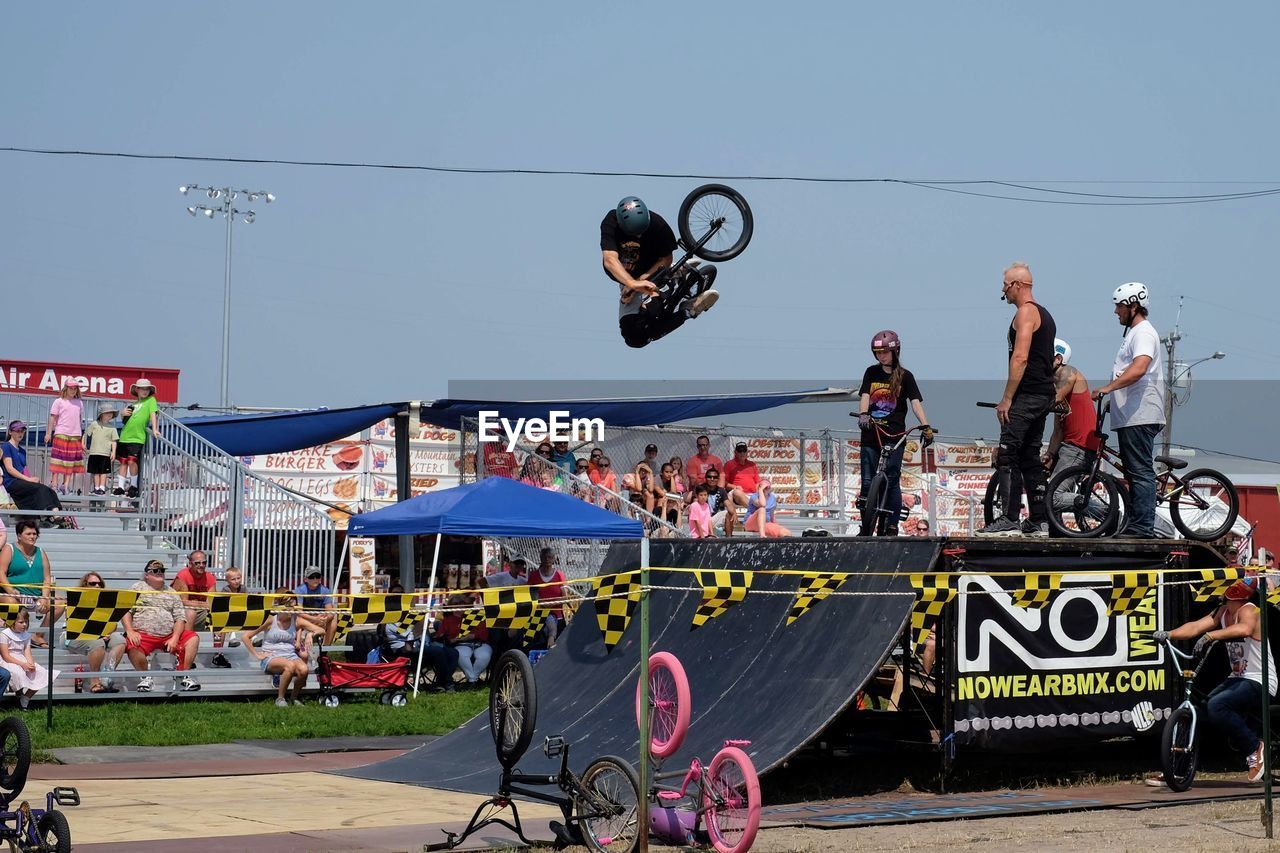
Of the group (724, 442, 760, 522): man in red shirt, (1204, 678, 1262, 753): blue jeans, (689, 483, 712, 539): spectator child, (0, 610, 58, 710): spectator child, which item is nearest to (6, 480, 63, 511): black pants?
(0, 610, 58, 710): spectator child

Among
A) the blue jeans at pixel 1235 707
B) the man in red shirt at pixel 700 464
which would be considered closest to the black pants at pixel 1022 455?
the blue jeans at pixel 1235 707

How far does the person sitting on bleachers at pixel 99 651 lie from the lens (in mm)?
15323

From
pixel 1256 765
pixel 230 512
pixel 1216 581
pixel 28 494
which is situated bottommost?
pixel 1256 765

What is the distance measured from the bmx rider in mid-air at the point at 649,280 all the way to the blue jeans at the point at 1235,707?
14.8 feet

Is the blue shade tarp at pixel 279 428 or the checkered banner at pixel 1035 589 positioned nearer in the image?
the checkered banner at pixel 1035 589

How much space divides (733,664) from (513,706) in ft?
9.20

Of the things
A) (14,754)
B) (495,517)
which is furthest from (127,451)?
(14,754)

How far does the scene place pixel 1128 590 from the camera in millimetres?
10500

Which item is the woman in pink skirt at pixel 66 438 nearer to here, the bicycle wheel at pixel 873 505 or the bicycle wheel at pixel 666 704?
the bicycle wheel at pixel 873 505

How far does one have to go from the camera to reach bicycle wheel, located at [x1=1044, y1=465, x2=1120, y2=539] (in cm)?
1120

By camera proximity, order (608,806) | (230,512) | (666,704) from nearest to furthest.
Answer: (608,806)
(666,704)
(230,512)

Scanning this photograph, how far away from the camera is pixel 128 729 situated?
43.9 ft

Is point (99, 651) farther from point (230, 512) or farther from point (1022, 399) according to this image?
point (1022, 399)

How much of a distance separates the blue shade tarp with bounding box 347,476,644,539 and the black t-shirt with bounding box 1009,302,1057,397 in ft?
25.4
